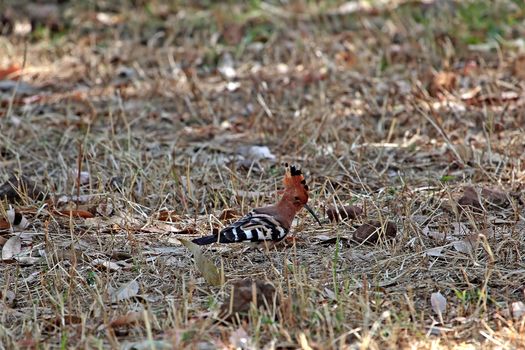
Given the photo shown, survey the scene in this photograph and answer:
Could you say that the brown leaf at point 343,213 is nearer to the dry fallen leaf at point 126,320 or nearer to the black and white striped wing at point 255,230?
the black and white striped wing at point 255,230

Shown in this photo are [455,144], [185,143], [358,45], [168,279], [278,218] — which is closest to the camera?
[168,279]

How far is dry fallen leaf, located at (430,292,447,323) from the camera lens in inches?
130

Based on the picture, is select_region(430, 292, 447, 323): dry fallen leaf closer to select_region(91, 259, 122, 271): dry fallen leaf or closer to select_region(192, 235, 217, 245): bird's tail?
select_region(192, 235, 217, 245): bird's tail

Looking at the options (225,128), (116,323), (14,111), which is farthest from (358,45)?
(116,323)

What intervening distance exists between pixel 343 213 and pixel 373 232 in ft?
1.23

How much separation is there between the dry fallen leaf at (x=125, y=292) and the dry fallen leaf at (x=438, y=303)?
1098 millimetres

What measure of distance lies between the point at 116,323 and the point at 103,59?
482cm

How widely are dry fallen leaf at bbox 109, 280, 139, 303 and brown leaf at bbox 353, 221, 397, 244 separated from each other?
1.02 metres

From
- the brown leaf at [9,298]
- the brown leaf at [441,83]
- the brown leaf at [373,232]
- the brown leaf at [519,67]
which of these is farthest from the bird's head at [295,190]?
the brown leaf at [519,67]

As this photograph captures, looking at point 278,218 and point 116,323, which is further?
point 278,218

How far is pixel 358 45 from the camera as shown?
7.56 metres

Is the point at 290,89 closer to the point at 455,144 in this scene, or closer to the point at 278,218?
the point at 455,144

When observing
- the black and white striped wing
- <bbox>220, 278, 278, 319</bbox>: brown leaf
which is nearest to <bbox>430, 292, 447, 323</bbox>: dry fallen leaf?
<bbox>220, 278, 278, 319</bbox>: brown leaf

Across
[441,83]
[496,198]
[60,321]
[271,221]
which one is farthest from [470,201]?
[441,83]
